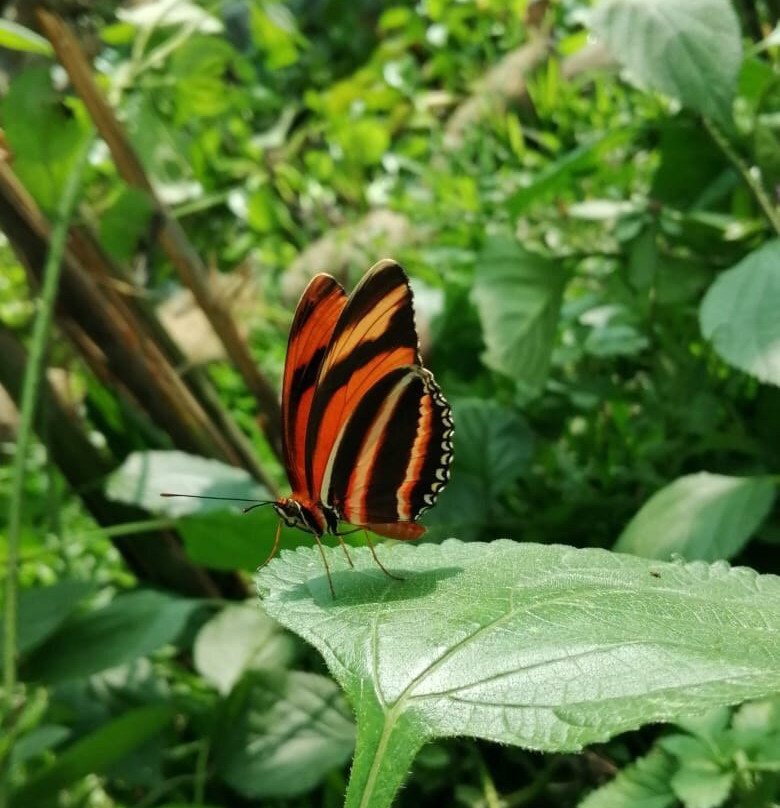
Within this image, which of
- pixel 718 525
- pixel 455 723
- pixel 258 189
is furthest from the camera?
pixel 258 189

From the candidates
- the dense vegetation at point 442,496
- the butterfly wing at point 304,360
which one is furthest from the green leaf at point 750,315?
the butterfly wing at point 304,360

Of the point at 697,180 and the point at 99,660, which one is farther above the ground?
the point at 697,180

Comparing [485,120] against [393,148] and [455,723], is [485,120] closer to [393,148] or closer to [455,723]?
[393,148]

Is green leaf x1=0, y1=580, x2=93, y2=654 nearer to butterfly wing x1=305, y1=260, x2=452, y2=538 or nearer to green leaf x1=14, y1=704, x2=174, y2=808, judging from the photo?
green leaf x1=14, y1=704, x2=174, y2=808

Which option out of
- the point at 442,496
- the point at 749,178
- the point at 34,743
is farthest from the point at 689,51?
the point at 34,743

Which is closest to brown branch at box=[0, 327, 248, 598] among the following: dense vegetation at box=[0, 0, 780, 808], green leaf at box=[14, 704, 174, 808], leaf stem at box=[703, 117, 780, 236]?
dense vegetation at box=[0, 0, 780, 808]

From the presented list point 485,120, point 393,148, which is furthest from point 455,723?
point 393,148

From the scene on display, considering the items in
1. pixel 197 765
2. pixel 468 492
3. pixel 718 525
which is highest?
pixel 718 525
